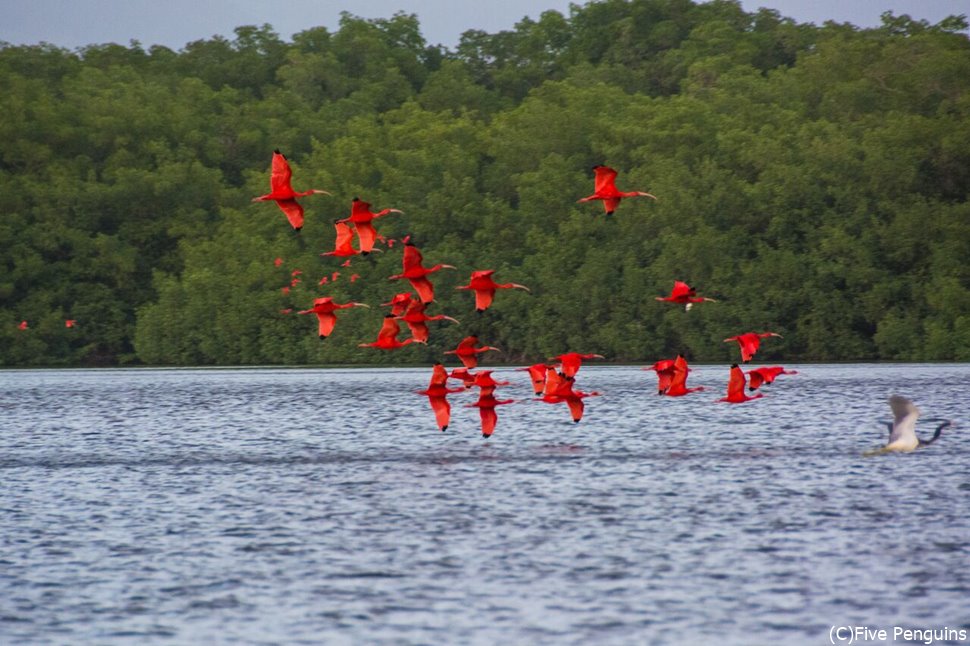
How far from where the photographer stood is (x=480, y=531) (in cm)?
2230

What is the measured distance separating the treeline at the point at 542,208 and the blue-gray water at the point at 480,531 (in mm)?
32392

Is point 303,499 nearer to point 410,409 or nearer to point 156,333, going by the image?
point 410,409

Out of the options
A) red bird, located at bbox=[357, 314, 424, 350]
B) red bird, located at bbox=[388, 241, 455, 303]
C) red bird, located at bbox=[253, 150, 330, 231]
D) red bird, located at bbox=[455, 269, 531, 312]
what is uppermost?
red bird, located at bbox=[253, 150, 330, 231]

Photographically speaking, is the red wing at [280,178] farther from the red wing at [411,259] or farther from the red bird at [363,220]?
the red wing at [411,259]

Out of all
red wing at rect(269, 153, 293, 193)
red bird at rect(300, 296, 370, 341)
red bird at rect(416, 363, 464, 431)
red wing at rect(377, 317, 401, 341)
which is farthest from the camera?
red wing at rect(377, 317, 401, 341)

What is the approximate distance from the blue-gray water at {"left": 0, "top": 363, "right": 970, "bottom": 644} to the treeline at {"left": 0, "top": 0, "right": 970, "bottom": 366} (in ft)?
106

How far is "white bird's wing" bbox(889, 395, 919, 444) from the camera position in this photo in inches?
994

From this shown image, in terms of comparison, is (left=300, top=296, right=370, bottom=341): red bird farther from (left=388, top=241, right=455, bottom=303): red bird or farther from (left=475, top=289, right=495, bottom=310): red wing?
(left=475, top=289, right=495, bottom=310): red wing

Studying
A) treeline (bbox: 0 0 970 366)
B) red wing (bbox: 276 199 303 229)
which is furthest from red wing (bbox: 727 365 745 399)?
treeline (bbox: 0 0 970 366)

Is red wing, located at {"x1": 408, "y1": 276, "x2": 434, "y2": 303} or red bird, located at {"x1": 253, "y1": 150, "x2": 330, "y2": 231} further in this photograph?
red wing, located at {"x1": 408, "y1": 276, "x2": 434, "y2": 303}

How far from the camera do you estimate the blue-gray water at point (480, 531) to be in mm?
17016

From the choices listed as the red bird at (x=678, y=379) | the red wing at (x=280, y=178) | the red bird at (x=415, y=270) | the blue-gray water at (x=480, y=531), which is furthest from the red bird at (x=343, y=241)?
the red bird at (x=678, y=379)

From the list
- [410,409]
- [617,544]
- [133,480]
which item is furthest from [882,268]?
[617,544]

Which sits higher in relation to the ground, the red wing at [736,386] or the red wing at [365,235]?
the red wing at [365,235]
